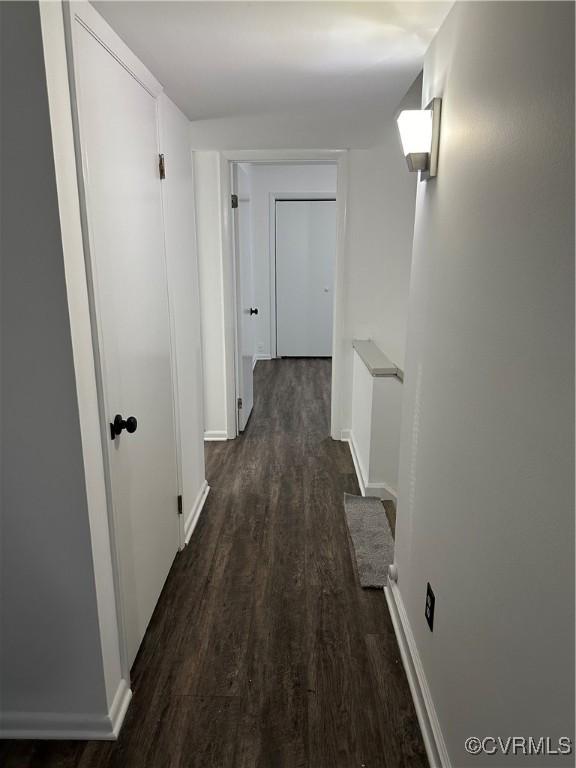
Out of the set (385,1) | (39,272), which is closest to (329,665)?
(39,272)

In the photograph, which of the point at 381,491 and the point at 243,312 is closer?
the point at 381,491

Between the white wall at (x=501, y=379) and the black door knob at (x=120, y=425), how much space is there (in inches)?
37.3

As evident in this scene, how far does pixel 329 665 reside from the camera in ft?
6.24

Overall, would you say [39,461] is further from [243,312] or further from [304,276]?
[304,276]

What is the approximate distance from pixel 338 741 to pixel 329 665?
31 cm

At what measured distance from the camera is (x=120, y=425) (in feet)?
5.35

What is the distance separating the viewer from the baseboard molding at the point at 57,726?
1.59m

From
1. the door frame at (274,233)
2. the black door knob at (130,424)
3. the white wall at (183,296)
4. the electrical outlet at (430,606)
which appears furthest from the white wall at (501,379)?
the door frame at (274,233)

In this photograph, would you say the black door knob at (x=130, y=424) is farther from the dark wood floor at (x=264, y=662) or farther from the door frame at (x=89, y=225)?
the dark wood floor at (x=264, y=662)

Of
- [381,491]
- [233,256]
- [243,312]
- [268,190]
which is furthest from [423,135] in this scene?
[268,190]

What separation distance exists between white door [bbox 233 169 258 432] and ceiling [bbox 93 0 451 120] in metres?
1.76

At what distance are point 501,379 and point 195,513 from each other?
7.09 feet

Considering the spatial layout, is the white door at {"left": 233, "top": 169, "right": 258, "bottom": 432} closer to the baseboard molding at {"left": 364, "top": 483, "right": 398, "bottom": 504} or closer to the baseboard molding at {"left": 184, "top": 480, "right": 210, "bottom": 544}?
the baseboard molding at {"left": 184, "top": 480, "right": 210, "bottom": 544}

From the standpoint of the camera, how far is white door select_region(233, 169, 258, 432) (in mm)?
4078
